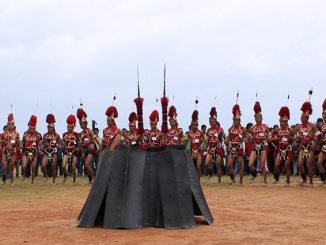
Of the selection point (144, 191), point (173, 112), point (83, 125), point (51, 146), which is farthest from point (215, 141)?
point (144, 191)

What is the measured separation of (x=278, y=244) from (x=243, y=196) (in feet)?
20.2

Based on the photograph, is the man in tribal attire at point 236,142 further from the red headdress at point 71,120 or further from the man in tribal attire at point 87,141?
the red headdress at point 71,120

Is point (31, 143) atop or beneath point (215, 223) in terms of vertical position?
atop

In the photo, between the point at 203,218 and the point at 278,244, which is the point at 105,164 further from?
the point at 278,244

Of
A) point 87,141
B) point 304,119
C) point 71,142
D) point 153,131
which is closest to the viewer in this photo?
point 304,119

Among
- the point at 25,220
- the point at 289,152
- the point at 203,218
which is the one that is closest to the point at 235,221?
the point at 203,218

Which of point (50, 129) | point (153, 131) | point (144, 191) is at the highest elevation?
point (50, 129)

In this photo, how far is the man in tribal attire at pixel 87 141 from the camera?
16.6 m

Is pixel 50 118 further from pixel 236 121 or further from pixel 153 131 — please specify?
pixel 236 121

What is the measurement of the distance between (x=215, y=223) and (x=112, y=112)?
7.65 meters

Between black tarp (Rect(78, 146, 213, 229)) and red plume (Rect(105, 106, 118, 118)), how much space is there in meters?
6.90

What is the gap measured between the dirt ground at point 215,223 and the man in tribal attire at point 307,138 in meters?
2.35

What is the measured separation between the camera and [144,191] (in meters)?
8.12

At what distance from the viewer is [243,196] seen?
12.8m
